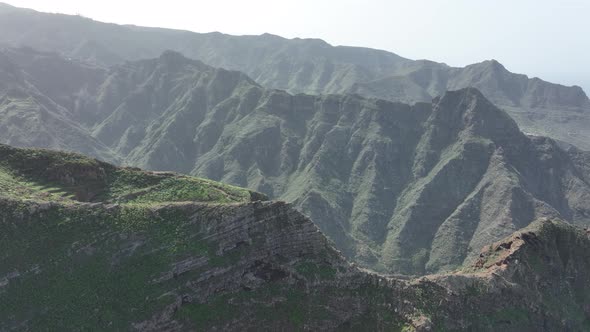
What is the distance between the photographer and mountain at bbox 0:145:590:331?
46.3m

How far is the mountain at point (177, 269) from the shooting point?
46312 millimetres

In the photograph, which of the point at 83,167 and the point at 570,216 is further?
the point at 570,216

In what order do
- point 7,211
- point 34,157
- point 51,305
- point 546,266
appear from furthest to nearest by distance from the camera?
point 546,266 < point 34,157 < point 7,211 < point 51,305

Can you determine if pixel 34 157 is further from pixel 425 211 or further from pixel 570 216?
pixel 570 216

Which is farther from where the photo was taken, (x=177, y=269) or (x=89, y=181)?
(x=89, y=181)

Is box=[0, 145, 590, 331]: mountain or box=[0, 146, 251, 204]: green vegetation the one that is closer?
box=[0, 145, 590, 331]: mountain

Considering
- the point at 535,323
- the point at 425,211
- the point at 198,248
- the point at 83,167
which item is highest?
the point at 83,167

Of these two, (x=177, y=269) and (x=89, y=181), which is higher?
(x=89, y=181)

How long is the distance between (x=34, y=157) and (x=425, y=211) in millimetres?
146390

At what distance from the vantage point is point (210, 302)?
49.2m

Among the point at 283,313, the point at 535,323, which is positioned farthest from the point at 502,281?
the point at 283,313

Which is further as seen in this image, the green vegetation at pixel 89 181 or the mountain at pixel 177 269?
the green vegetation at pixel 89 181

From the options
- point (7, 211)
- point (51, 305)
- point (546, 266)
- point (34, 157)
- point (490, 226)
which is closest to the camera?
point (51, 305)

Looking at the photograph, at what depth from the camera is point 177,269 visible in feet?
161
